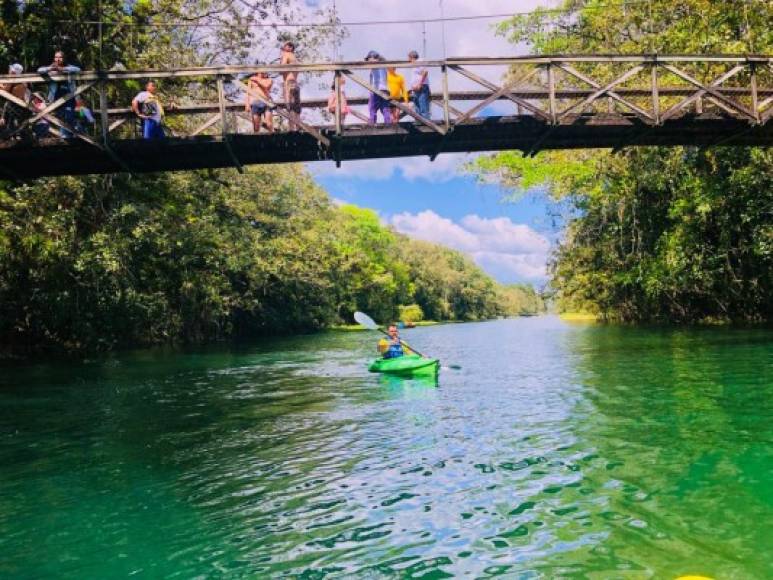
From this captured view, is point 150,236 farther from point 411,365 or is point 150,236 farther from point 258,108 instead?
point 258,108

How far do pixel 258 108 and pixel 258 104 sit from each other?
0.33ft

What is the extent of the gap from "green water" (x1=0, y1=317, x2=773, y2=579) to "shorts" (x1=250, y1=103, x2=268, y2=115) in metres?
6.68

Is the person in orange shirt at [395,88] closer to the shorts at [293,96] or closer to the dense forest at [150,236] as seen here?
the shorts at [293,96]

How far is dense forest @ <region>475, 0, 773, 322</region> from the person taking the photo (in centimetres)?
2606

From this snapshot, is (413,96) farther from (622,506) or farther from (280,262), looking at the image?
(280,262)

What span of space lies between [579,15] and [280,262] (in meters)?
24.9

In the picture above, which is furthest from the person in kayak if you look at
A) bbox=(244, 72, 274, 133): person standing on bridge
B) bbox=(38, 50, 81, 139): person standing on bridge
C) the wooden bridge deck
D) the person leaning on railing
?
the person leaning on railing

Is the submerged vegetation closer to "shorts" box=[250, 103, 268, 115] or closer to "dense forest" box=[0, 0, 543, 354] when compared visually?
"dense forest" box=[0, 0, 543, 354]

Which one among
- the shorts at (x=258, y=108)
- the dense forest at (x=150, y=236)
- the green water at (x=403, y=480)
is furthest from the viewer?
the dense forest at (x=150, y=236)

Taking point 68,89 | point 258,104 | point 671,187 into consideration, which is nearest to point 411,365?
point 258,104

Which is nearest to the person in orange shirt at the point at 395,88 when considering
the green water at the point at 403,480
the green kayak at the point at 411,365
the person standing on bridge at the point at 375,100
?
the person standing on bridge at the point at 375,100

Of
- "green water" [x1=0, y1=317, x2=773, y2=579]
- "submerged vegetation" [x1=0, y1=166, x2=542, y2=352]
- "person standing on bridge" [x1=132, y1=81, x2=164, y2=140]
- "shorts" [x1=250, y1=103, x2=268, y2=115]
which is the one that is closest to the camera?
"green water" [x1=0, y1=317, x2=773, y2=579]

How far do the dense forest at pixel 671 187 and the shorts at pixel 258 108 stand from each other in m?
15.6

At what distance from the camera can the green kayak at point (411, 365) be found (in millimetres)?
20203
